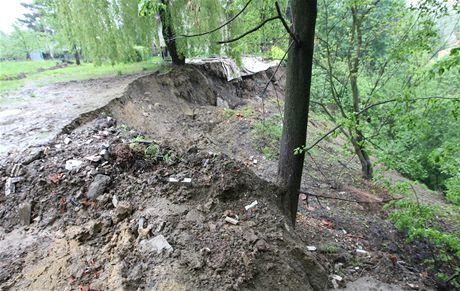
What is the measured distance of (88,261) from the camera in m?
2.45

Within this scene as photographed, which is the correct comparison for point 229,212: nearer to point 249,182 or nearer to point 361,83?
point 249,182

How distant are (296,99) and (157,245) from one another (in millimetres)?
1951

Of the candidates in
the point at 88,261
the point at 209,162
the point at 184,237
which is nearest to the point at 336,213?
the point at 209,162

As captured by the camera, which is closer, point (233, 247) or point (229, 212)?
point (233, 247)

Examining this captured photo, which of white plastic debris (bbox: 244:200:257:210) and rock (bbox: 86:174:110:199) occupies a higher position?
rock (bbox: 86:174:110:199)

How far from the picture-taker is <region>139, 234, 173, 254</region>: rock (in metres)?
2.43

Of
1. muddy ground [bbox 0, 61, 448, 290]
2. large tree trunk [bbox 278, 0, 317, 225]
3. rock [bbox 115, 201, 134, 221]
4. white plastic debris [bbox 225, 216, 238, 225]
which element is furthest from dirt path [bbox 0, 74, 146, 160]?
large tree trunk [bbox 278, 0, 317, 225]

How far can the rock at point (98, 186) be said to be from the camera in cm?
313

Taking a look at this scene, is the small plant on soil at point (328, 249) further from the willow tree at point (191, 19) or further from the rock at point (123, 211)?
the willow tree at point (191, 19)

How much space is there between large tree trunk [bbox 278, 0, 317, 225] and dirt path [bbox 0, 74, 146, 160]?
3.40m

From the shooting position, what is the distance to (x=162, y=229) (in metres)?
2.64

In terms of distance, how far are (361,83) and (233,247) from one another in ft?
22.4

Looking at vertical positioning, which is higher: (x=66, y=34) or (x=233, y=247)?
(x=66, y=34)

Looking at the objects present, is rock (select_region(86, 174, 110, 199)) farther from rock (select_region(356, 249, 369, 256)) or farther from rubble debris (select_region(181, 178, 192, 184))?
rock (select_region(356, 249, 369, 256))
